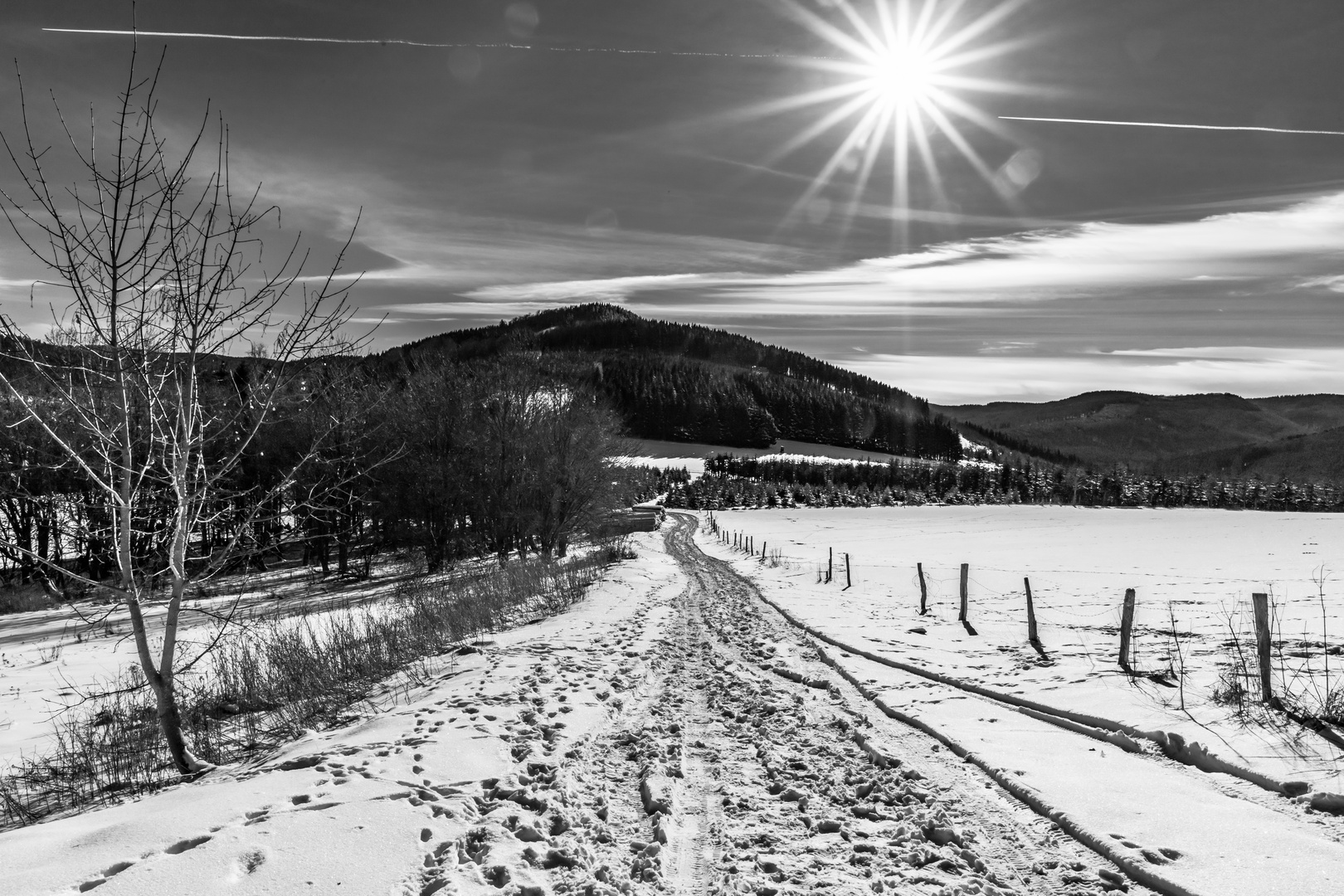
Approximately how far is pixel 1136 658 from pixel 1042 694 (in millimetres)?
2499

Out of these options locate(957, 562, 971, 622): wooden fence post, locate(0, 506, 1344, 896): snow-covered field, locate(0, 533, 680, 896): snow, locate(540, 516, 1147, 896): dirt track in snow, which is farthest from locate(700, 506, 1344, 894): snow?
locate(0, 533, 680, 896): snow

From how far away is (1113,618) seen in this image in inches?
587

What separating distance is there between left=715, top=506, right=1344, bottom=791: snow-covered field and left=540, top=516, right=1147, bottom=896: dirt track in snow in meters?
2.60

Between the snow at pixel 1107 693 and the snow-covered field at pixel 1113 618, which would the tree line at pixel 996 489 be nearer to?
the snow-covered field at pixel 1113 618

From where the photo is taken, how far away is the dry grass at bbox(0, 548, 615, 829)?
686 cm

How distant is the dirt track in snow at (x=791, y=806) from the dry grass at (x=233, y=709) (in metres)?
3.71

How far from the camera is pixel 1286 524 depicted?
74.4 m

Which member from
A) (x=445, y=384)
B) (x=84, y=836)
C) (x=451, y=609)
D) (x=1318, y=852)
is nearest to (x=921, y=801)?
(x=1318, y=852)

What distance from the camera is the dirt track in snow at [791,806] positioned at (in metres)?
4.32

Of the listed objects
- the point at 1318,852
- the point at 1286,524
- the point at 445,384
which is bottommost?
the point at 1286,524

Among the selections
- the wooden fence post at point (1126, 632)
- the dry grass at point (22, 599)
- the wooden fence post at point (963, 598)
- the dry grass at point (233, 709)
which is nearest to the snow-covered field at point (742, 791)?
the wooden fence post at point (1126, 632)

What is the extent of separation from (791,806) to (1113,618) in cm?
1302

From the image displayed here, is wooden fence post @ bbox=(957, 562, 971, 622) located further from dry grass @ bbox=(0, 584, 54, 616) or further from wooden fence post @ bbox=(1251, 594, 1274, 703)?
dry grass @ bbox=(0, 584, 54, 616)

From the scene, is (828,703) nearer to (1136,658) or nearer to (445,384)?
(1136,658)
